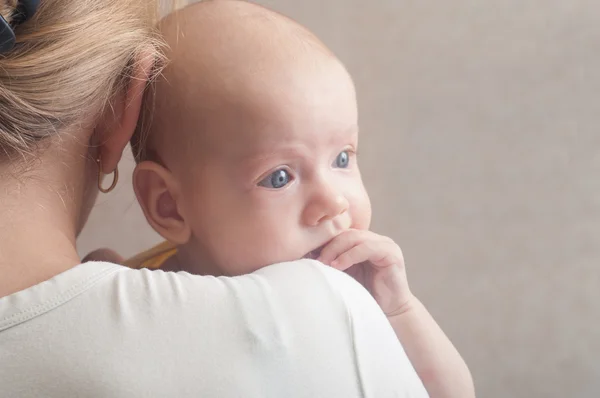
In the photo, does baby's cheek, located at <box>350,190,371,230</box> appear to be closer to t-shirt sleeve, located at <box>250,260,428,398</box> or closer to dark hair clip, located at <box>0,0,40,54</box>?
t-shirt sleeve, located at <box>250,260,428,398</box>

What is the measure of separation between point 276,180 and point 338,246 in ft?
0.30

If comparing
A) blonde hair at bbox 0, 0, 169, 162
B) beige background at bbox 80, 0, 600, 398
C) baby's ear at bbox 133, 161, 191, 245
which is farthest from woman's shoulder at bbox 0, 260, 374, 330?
beige background at bbox 80, 0, 600, 398

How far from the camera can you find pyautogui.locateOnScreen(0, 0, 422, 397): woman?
491 mm

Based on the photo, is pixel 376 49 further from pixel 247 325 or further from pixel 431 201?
pixel 247 325

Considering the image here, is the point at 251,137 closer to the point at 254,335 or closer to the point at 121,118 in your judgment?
the point at 121,118

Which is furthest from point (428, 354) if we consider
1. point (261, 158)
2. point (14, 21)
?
A: point (14, 21)

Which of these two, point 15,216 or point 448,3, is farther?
point 448,3

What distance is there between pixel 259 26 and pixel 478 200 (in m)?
0.55

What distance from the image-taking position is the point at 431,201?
1175mm

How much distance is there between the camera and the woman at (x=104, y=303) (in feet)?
1.61

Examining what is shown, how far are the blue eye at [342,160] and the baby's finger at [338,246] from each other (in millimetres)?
81

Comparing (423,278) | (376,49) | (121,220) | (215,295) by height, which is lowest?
(423,278)

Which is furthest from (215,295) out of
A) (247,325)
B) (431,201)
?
(431,201)

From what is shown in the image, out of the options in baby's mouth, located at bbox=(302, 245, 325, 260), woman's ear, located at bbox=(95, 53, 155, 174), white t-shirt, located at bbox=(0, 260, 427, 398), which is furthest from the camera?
baby's mouth, located at bbox=(302, 245, 325, 260)
